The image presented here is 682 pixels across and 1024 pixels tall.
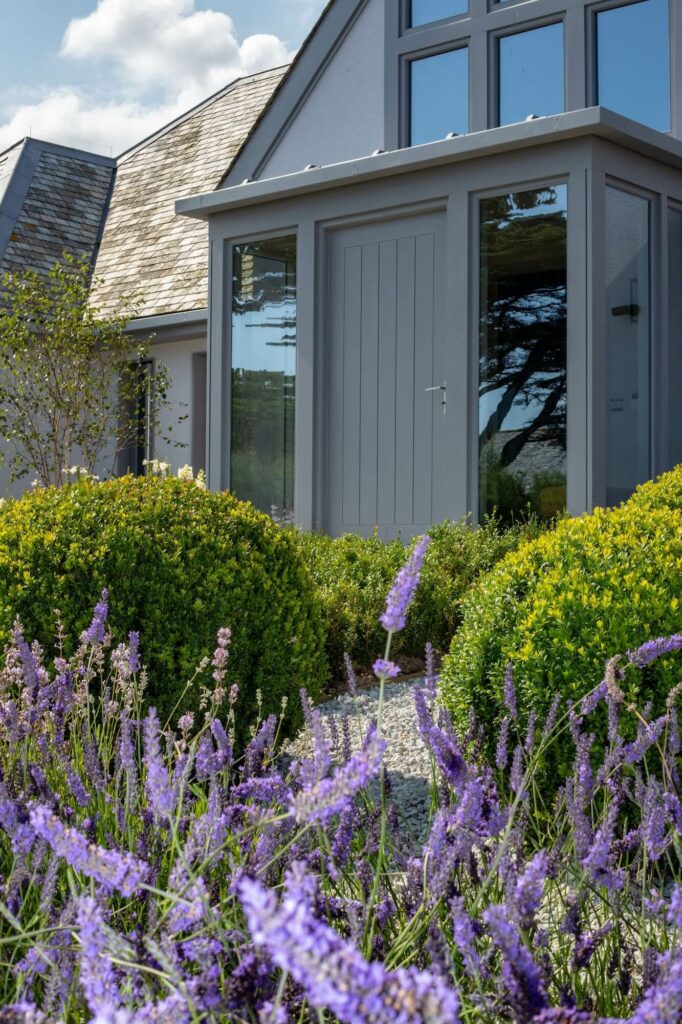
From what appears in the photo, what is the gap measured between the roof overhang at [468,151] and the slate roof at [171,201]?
3.63 meters

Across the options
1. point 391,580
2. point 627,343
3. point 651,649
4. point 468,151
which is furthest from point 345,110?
point 651,649

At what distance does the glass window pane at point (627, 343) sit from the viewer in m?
8.01

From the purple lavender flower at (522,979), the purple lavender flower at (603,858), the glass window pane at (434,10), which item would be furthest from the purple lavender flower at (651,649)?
the glass window pane at (434,10)

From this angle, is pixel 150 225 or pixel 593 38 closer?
pixel 593 38

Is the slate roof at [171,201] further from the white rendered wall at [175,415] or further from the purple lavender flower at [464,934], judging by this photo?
the purple lavender flower at [464,934]

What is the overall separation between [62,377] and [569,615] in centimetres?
1111

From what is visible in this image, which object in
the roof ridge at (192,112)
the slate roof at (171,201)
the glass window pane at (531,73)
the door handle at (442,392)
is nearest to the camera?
the door handle at (442,392)

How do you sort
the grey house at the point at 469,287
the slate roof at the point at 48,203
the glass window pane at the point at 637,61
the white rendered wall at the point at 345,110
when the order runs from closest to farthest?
1. the grey house at the point at 469,287
2. the glass window pane at the point at 637,61
3. the white rendered wall at the point at 345,110
4. the slate roof at the point at 48,203

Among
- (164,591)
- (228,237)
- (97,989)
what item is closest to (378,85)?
(228,237)

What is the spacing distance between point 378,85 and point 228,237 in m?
3.13

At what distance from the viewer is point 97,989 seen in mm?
940

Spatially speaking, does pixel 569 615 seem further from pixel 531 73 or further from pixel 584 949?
pixel 531 73

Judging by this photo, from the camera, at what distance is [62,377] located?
13.5m

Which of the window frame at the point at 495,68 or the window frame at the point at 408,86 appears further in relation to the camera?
the window frame at the point at 408,86
